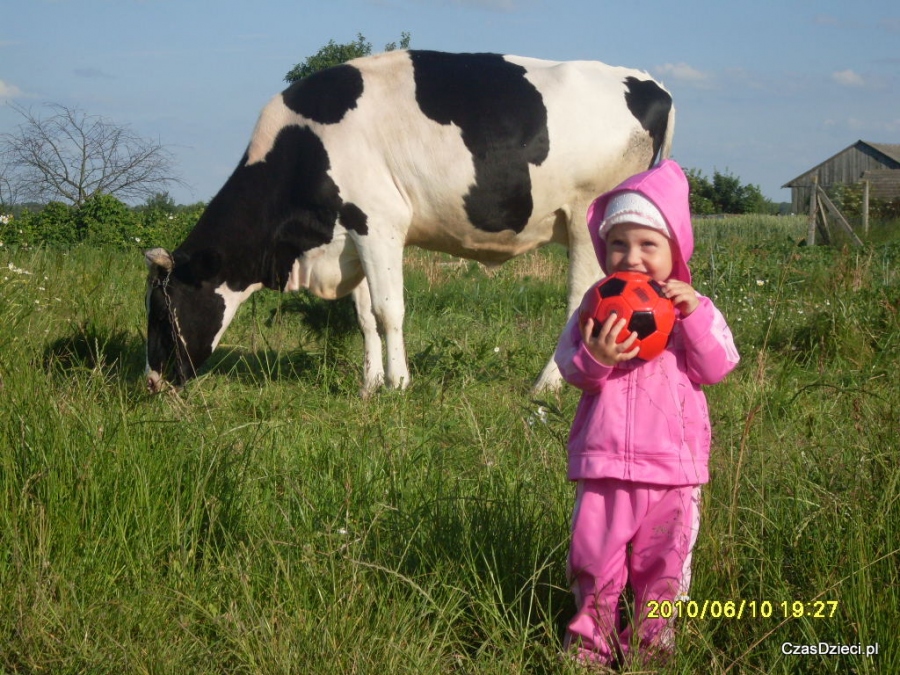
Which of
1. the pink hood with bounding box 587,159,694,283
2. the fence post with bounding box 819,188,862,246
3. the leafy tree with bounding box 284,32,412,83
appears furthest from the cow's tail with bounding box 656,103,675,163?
the leafy tree with bounding box 284,32,412,83

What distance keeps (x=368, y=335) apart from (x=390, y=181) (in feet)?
4.06

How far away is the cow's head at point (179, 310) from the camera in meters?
6.78

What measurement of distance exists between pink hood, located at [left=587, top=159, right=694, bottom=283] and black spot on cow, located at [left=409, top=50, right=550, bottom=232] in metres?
3.94

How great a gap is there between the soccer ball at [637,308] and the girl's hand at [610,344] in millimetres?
13

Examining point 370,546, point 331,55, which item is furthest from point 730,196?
point 370,546

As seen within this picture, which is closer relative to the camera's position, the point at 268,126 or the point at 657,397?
the point at 657,397

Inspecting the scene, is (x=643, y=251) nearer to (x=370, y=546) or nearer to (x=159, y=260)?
(x=370, y=546)

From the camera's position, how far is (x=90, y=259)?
9812mm

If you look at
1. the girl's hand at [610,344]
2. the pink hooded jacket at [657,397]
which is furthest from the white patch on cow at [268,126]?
the girl's hand at [610,344]

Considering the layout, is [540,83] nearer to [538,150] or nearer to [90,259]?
[538,150]

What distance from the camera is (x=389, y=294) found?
6.70 m

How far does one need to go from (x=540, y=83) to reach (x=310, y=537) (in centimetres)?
463

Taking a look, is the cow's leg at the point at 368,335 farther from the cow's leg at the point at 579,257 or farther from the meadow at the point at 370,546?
the meadow at the point at 370,546

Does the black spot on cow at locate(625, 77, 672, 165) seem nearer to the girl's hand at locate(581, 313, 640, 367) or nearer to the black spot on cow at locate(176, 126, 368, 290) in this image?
the black spot on cow at locate(176, 126, 368, 290)
